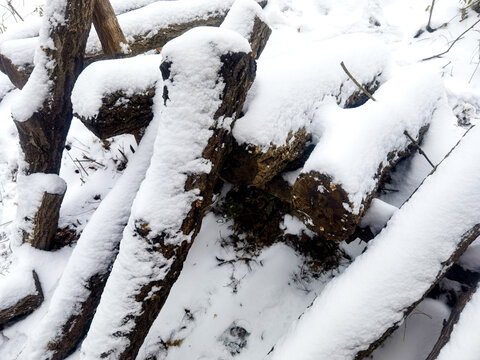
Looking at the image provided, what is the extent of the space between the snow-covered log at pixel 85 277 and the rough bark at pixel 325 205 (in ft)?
3.77

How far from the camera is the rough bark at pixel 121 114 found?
1.84 m

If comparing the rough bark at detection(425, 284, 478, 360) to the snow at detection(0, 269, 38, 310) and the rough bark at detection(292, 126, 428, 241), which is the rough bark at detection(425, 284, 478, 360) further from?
the snow at detection(0, 269, 38, 310)

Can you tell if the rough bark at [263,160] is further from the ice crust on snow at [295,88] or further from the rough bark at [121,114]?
the rough bark at [121,114]

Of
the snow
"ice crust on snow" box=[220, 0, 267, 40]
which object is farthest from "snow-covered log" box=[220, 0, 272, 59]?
the snow

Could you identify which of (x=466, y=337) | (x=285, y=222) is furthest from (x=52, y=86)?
(x=466, y=337)

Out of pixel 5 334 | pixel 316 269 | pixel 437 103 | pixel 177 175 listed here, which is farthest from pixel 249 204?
pixel 5 334

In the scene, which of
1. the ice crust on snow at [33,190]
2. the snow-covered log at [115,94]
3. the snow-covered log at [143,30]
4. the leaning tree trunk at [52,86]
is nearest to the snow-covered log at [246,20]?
the snow-covered log at [115,94]

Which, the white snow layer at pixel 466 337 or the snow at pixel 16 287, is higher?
the white snow layer at pixel 466 337

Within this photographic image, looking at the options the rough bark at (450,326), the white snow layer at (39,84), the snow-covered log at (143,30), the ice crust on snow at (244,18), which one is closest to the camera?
the rough bark at (450,326)

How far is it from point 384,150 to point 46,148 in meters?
2.46

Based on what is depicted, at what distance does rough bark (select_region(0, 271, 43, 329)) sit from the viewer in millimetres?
2424

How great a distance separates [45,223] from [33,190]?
291mm

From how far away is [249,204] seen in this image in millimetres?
2488

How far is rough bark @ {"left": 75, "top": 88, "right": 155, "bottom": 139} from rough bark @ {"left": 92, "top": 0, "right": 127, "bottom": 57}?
1.04 meters
